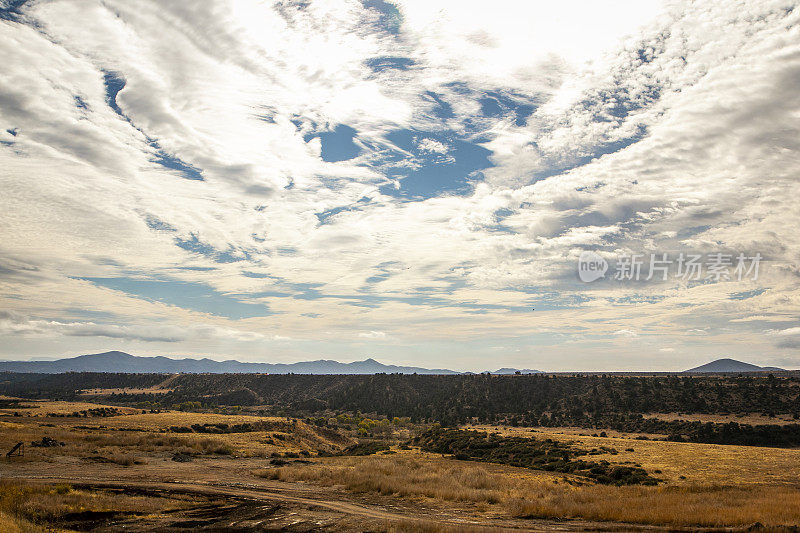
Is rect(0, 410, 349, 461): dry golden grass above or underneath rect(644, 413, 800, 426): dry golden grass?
underneath

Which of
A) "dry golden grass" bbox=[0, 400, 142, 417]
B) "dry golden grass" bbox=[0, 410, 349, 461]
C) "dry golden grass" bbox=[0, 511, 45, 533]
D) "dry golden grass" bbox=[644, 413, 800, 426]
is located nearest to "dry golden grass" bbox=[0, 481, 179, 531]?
"dry golden grass" bbox=[0, 511, 45, 533]

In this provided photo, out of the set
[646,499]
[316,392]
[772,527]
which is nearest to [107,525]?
[646,499]

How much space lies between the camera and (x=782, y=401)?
77.3m

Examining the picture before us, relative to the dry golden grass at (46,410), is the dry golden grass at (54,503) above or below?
above

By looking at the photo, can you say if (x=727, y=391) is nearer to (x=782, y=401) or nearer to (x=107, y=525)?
(x=782, y=401)

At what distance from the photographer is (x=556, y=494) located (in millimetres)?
28609

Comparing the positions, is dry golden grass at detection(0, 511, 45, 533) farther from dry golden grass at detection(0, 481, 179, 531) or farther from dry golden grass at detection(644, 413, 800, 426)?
dry golden grass at detection(644, 413, 800, 426)

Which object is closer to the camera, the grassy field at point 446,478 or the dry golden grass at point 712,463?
the grassy field at point 446,478

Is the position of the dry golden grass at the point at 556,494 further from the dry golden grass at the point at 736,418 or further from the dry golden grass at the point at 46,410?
the dry golden grass at the point at 46,410

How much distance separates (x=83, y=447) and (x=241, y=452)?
51.2 ft

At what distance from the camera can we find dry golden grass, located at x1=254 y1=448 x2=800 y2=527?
20.9 metres

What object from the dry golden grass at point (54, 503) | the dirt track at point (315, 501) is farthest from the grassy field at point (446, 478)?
the dirt track at point (315, 501)

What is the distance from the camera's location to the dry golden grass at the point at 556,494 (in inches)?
824

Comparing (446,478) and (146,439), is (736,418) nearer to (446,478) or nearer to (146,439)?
(446,478)
